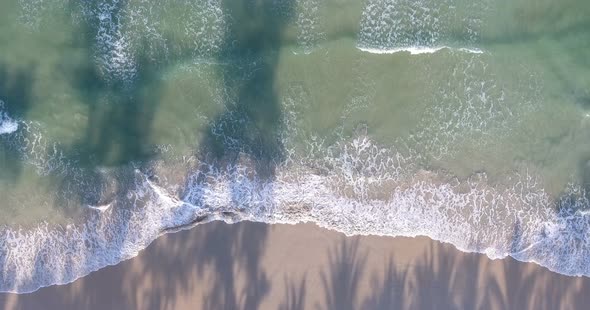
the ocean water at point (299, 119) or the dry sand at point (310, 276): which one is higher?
the ocean water at point (299, 119)

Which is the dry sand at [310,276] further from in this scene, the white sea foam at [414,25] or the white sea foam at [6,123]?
the white sea foam at [414,25]

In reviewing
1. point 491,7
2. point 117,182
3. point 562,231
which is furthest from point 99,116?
point 562,231

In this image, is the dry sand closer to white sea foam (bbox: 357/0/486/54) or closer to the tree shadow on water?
the tree shadow on water

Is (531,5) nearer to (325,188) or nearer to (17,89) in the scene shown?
(325,188)

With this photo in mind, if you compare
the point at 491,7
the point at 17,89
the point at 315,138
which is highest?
the point at 491,7

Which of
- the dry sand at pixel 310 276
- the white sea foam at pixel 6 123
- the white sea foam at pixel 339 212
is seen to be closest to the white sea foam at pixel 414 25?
the white sea foam at pixel 339 212

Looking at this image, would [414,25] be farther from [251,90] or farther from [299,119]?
[251,90]
